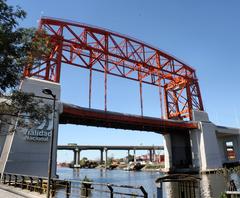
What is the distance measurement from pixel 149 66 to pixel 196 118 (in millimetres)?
20030

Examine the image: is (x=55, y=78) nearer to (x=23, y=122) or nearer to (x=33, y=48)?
(x=23, y=122)

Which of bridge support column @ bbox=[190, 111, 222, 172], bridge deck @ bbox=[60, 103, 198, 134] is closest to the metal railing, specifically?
bridge deck @ bbox=[60, 103, 198, 134]

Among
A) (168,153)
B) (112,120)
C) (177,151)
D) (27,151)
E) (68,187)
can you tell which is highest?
(112,120)

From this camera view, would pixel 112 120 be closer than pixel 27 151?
No

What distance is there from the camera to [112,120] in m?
53.2

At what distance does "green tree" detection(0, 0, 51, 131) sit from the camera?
12.8 metres

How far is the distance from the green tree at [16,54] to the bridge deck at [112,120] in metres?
29.1

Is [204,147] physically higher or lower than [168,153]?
higher

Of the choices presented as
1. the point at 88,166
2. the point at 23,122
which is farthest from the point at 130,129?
the point at 88,166

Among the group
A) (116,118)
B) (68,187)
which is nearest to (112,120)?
(116,118)

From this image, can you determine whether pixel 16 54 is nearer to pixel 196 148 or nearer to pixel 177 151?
pixel 196 148

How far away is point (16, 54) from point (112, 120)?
→ 40242 mm

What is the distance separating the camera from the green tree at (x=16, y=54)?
42.0ft

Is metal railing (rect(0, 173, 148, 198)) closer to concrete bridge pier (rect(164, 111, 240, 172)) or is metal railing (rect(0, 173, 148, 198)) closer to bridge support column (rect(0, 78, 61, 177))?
bridge support column (rect(0, 78, 61, 177))
